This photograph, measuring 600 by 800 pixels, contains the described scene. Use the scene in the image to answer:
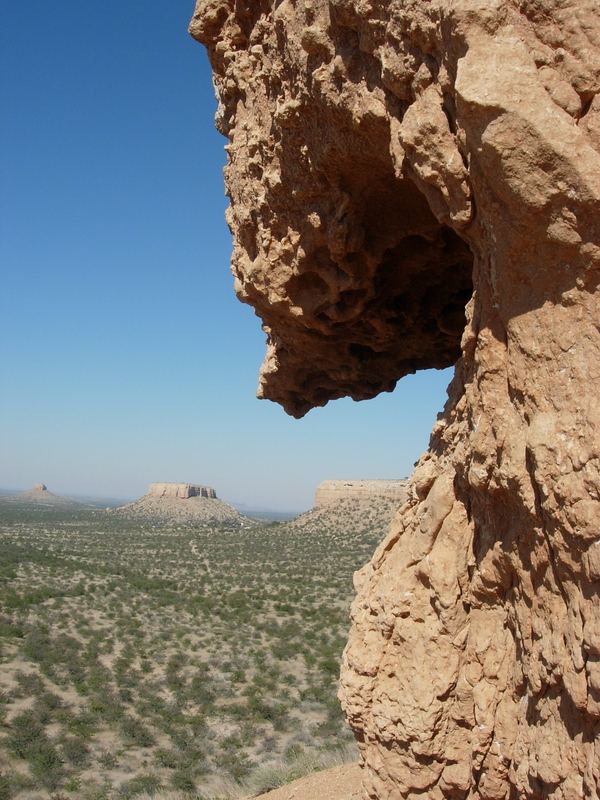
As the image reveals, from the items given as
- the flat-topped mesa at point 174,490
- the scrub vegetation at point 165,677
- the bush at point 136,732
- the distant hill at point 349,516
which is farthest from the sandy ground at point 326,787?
the flat-topped mesa at point 174,490

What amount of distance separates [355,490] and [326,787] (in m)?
49.9

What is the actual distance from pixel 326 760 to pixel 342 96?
8982 millimetres

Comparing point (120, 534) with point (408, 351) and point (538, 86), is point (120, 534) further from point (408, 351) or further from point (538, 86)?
point (538, 86)

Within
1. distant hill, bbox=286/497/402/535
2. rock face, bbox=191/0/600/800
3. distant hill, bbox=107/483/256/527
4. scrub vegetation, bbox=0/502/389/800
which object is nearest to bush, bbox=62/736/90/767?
scrub vegetation, bbox=0/502/389/800

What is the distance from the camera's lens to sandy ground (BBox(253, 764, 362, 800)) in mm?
6398

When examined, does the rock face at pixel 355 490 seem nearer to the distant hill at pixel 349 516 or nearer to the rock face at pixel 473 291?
the distant hill at pixel 349 516

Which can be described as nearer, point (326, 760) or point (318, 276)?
point (318, 276)

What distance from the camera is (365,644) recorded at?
465 cm

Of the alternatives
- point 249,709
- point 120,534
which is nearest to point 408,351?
point 249,709

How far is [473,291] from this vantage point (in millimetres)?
4488

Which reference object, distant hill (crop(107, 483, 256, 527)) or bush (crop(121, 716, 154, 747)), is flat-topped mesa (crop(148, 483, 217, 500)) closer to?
distant hill (crop(107, 483, 256, 527))

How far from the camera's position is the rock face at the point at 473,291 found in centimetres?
287

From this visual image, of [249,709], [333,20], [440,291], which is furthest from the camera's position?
[249,709]

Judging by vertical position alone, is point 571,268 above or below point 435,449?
above
